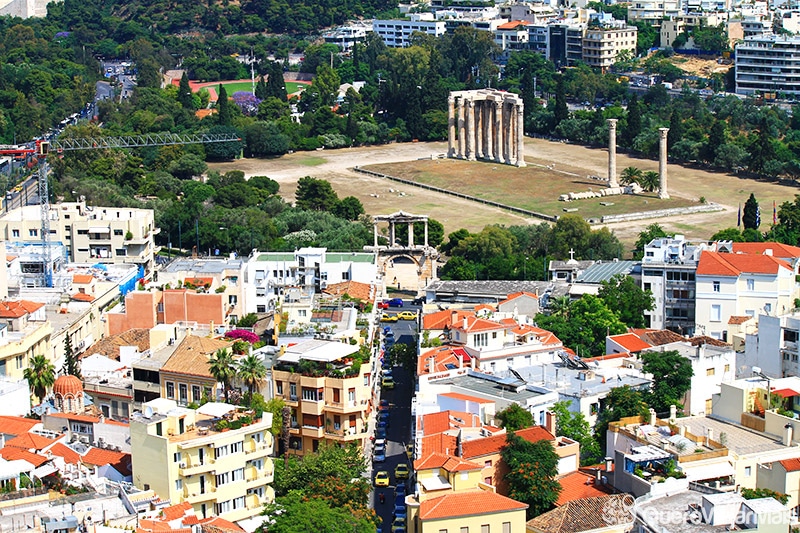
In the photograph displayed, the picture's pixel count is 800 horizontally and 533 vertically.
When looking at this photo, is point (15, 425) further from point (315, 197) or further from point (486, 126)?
point (486, 126)

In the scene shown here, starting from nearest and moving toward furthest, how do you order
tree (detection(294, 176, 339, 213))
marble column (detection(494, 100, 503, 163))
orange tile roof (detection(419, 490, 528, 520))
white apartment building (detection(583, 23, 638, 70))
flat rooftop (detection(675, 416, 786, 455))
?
orange tile roof (detection(419, 490, 528, 520)) < flat rooftop (detection(675, 416, 786, 455)) < tree (detection(294, 176, 339, 213)) < marble column (detection(494, 100, 503, 163)) < white apartment building (detection(583, 23, 638, 70))

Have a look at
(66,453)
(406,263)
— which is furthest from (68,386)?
(406,263)

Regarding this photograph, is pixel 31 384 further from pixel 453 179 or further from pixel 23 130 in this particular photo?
pixel 23 130

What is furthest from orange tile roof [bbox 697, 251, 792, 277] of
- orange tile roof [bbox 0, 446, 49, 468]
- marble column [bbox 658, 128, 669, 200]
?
marble column [bbox 658, 128, 669, 200]

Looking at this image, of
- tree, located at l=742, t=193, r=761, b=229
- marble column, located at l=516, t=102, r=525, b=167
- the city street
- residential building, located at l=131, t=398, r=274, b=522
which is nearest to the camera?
residential building, located at l=131, t=398, r=274, b=522

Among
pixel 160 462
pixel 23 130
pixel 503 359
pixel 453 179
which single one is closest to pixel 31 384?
pixel 160 462

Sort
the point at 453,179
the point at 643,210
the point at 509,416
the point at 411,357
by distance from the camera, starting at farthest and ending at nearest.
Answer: the point at 453,179 → the point at 643,210 → the point at 411,357 → the point at 509,416

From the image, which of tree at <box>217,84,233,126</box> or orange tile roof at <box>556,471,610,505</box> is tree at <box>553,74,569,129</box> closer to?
tree at <box>217,84,233,126</box>
